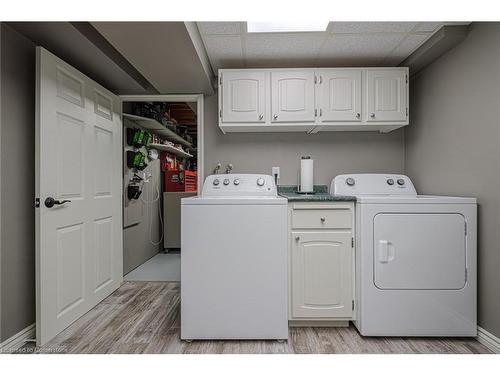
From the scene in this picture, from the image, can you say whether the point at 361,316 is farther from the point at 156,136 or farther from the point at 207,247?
the point at 156,136

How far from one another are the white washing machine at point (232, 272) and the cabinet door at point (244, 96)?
0.90m

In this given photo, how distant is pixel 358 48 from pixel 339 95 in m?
0.37

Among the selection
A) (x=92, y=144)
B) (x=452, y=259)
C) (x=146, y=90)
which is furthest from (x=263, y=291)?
(x=146, y=90)

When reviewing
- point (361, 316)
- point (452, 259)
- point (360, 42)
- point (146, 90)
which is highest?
point (360, 42)

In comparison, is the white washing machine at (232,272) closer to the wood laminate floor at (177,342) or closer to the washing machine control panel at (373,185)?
the wood laminate floor at (177,342)

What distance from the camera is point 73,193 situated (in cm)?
212

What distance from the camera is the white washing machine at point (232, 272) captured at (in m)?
1.85

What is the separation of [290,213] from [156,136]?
2842 mm

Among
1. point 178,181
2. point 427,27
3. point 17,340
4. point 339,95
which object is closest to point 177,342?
point 17,340

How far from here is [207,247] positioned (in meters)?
1.85

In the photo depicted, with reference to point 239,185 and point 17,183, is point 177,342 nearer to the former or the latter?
point 239,185

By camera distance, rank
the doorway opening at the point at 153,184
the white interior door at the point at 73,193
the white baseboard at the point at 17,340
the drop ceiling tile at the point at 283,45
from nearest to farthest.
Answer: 1. the white baseboard at the point at 17,340
2. the white interior door at the point at 73,193
3. the drop ceiling tile at the point at 283,45
4. the doorway opening at the point at 153,184

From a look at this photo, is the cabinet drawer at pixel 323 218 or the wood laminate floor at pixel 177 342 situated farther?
the cabinet drawer at pixel 323 218

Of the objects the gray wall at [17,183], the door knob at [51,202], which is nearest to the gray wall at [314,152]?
the door knob at [51,202]
